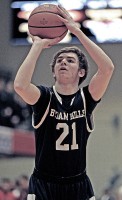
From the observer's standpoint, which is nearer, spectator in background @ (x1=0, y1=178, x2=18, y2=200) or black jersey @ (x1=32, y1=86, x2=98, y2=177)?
black jersey @ (x1=32, y1=86, x2=98, y2=177)

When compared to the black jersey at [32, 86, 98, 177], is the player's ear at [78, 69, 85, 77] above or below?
above

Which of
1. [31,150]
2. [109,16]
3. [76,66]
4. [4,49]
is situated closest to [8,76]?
[4,49]

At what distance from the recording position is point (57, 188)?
3863mm

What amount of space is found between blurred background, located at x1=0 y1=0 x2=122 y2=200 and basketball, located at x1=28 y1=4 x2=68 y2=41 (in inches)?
223

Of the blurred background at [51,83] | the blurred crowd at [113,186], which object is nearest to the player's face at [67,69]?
the blurred background at [51,83]

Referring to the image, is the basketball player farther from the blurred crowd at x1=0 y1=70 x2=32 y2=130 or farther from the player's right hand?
the blurred crowd at x1=0 y1=70 x2=32 y2=130

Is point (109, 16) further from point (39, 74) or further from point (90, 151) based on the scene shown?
point (90, 151)

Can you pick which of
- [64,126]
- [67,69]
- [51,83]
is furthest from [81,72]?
[51,83]

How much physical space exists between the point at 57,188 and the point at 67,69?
80 cm

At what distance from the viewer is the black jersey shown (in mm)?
3846

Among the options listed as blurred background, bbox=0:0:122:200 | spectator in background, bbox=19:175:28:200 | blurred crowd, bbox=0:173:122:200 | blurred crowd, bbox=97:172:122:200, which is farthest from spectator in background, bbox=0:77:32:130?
blurred crowd, bbox=97:172:122:200

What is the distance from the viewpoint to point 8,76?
34.0 ft

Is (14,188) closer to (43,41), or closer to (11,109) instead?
(11,109)

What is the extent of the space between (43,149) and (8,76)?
661cm
